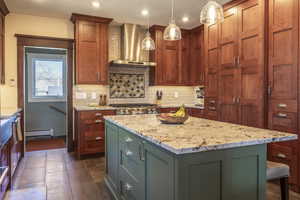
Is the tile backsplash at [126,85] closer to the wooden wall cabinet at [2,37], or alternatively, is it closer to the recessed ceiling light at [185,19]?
the recessed ceiling light at [185,19]

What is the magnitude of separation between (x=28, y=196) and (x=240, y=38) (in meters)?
3.42

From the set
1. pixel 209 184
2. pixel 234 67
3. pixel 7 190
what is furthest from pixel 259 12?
pixel 7 190

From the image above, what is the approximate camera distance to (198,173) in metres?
1.32

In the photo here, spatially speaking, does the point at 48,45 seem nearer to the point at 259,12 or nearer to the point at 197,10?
the point at 197,10

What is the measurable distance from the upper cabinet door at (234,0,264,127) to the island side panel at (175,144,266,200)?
1674 millimetres

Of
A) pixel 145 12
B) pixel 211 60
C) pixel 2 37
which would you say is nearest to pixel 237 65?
pixel 211 60

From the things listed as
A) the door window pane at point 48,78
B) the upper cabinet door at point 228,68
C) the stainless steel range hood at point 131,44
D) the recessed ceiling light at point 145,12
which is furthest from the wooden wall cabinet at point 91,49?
the upper cabinet door at point 228,68

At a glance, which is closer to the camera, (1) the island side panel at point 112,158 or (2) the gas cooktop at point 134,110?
(1) the island side panel at point 112,158

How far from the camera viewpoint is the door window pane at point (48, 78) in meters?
5.79

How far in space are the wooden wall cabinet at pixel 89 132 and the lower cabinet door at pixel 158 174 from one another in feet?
8.33

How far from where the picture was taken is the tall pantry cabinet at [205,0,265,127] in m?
3.04

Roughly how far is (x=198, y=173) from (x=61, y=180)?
2343 mm

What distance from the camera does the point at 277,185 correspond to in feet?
9.44

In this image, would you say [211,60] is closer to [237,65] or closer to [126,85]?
[237,65]
